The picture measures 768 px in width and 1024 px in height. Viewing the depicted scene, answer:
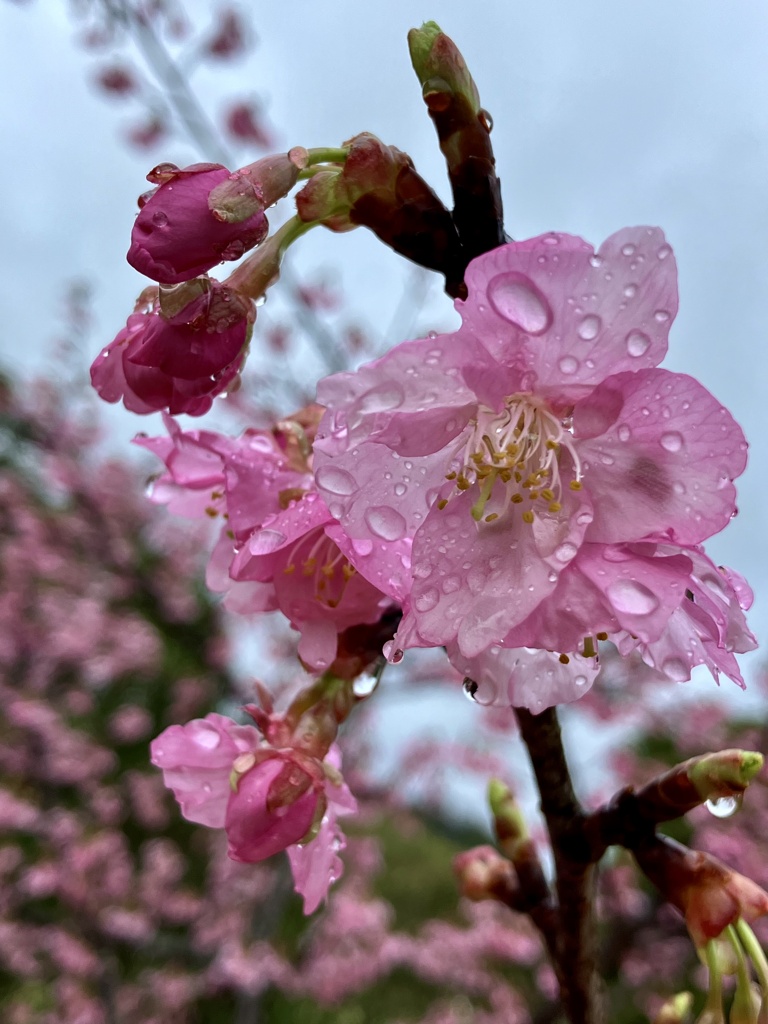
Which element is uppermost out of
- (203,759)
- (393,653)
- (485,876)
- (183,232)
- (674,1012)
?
(183,232)

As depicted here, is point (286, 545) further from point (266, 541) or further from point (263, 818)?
point (263, 818)

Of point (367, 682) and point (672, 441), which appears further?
point (367, 682)

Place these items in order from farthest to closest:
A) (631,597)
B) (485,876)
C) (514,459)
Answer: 1. (485,876)
2. (514,459)
3. (631,597)

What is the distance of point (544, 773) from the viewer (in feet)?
1.70

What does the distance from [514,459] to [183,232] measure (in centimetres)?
25

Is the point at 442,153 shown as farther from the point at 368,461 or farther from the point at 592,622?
the point at 592,622

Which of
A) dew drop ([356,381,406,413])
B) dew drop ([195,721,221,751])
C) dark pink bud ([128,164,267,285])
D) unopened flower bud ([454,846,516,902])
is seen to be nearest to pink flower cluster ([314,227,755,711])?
dew drop ([356,381,406,413])

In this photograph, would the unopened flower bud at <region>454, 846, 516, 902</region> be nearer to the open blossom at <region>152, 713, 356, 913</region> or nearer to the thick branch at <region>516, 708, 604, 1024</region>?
the thick branch at <region>516, 708, 604, 1024</region>

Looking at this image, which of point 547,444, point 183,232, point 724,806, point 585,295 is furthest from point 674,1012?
point 183,232

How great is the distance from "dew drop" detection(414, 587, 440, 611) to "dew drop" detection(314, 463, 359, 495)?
7 centimetres

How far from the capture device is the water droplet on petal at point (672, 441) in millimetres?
397

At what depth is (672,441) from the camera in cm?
40

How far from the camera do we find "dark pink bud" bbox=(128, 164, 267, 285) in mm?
401

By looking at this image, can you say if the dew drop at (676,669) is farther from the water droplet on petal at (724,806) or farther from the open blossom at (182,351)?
the open blossom at (182,351)
